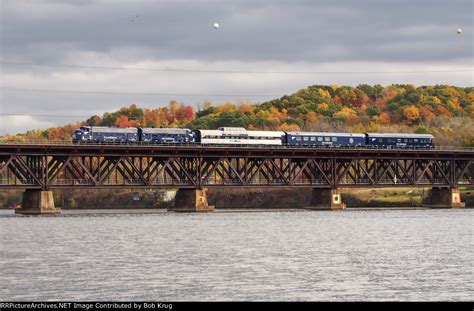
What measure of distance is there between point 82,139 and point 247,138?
2669cm

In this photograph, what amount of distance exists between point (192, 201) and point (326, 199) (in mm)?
22561

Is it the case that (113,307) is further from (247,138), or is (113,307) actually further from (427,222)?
(247,138)

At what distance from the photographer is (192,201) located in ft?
534

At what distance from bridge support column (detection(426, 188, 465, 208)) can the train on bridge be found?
295 inches

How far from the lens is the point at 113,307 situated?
4856 centimetres

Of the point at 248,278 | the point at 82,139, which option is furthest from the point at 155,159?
the point at 248,278

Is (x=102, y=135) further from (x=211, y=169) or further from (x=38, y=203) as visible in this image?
(x=211, y=169)

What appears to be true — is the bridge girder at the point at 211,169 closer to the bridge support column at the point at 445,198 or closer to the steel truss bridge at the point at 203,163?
the steel truss bridge at the point at 203,163

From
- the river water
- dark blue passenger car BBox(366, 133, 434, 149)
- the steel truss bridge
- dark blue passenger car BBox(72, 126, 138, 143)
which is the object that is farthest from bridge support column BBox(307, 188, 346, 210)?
the river water

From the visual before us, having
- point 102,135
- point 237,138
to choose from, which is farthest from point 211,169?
point 102,135

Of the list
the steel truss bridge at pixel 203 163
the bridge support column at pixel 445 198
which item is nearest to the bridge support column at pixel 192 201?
the steel truss bridge at pixel 203 163

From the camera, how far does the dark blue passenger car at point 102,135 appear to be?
156250 millimetres

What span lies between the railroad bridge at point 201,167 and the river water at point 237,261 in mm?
25451

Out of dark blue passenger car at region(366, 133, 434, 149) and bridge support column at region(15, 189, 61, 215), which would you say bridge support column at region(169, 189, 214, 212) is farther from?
dark blue passenger car at region(366, 133, 434, 149)
